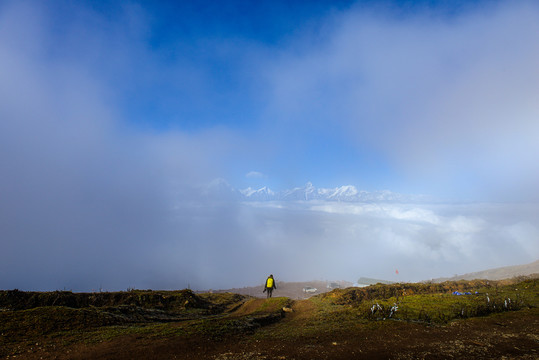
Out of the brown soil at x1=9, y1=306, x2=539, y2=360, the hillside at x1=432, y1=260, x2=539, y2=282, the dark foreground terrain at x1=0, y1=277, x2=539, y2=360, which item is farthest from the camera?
the hillside at x1=432, y1=260, x2=539, y2=282

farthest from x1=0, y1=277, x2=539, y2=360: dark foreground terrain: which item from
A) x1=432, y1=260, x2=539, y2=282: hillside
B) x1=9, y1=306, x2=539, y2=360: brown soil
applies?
x1=432, y1=260, x2=539, y2=282: hillside

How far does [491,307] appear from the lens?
61.6ft

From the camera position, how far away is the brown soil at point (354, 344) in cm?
1134

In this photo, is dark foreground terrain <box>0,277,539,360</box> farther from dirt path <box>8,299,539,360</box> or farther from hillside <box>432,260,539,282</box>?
hillside <box>432,260,539,282</box>

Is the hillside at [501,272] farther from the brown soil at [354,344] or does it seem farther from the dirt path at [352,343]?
the brown soil at [354,344]

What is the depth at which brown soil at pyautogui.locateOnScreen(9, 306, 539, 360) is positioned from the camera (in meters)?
11.3

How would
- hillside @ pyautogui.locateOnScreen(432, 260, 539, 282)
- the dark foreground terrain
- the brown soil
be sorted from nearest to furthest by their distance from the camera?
the brown soil → the dark foreground terrain → hillside @ pyautogui.locateOnScreen(432, 260, 539, 282)

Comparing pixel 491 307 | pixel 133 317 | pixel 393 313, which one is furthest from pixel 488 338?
pixel 133 317

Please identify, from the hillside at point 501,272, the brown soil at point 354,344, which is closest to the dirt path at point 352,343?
the brown soil at point 354,344

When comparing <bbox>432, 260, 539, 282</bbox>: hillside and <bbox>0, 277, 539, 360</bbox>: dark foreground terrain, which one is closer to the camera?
<bbox>0, 277, 539, 360</bbox>: dark foreground terrain

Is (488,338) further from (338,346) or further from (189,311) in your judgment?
(189,311)

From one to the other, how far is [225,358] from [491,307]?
69.6ft

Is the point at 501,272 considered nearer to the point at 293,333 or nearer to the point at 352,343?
the point at 352,343

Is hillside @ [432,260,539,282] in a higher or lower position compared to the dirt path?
lower
